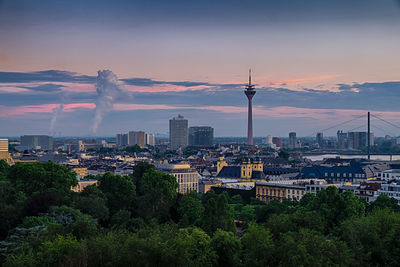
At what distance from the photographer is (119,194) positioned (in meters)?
44.8

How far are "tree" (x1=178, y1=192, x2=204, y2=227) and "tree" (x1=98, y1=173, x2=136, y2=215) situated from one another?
12.2ft

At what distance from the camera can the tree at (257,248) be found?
2730cm

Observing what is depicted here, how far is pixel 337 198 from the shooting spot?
131ft

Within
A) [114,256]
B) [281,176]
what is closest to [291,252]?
[114,256]

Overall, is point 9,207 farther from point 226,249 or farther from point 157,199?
point 226,249

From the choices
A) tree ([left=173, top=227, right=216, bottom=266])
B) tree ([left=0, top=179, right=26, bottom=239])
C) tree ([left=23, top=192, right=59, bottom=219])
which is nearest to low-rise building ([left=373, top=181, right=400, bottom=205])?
tree ([left=173, top=227, right=216, bottom=266])

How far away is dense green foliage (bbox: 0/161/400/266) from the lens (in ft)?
84.2

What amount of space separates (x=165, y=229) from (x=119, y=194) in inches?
582

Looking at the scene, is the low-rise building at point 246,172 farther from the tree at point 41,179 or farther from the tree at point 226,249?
the tree at point 226,249

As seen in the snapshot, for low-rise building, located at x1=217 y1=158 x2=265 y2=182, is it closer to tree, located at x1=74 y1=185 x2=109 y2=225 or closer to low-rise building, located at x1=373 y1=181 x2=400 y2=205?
low-rise building, located at x1=373 y1=181 x2=400 y2=205

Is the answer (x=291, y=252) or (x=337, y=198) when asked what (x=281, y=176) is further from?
(x=291, y=252)

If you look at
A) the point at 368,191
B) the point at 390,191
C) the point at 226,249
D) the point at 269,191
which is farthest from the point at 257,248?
the point at 269,191

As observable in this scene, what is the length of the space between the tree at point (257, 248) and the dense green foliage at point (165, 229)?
0.05 m

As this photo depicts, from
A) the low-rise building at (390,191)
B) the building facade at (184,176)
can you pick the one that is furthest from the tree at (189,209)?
the building facade at (184,176)
